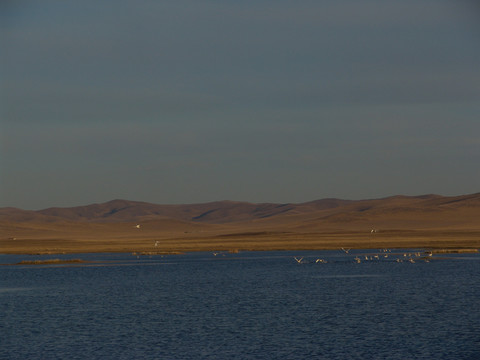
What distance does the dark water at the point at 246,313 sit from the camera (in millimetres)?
32625

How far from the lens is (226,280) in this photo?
6500cm


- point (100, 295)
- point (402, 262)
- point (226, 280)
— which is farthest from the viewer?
point (402, 262)

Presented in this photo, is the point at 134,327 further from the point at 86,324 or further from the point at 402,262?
the point at 402,262

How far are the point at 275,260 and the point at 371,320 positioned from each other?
170 ft

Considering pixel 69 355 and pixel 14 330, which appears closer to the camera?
pixel 69 355

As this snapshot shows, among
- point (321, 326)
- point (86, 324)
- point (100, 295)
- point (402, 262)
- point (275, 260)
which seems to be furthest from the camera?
point (275, 260)

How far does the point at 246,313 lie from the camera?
4344 cm

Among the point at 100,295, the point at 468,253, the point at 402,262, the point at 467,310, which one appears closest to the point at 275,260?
the point at 402,262

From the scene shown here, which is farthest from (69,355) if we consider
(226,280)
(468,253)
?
(468,253)

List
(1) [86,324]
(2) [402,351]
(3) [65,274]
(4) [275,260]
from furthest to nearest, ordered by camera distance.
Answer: (4) [275,260] < (3) [65,274] < (1) [86,324] < (2) [402,351]

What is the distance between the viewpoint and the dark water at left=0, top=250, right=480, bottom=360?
3262 centimetres

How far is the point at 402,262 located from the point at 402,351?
53185 millimetres

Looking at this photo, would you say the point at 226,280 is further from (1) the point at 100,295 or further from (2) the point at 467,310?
(2) the point at 467,310

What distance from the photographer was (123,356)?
104ft
